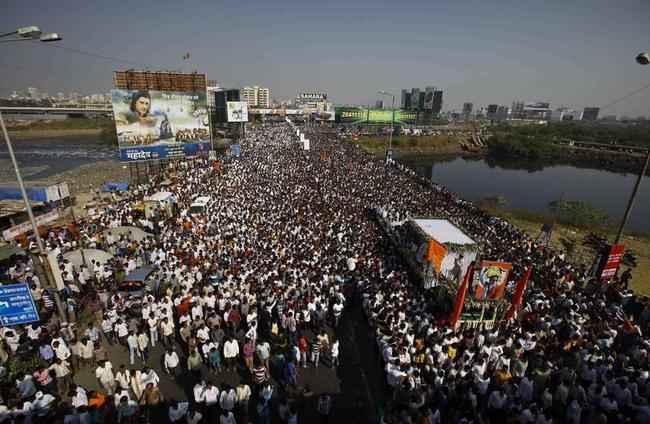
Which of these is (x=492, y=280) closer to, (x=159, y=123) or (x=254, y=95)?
(x=159, y=123)

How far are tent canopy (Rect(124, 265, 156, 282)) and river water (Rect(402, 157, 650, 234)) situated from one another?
36224 mm

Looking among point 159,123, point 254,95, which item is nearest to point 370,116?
point 159,123

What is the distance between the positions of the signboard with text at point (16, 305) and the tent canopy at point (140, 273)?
3192 mm

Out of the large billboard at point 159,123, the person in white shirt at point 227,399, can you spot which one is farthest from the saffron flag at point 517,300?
the large billboard at point 159,123

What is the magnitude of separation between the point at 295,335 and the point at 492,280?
5528 millimetres

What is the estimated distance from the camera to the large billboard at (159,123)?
2494 cm

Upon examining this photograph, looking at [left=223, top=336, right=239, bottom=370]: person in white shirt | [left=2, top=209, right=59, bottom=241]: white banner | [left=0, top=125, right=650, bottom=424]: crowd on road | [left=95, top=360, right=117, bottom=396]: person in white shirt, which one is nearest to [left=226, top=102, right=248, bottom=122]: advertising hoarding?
[left=0, top=125, right=650, bottom=424]: crowd on road

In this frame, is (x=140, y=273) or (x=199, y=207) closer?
→ (x=140, y=273)

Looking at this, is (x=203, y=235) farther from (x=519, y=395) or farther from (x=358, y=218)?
(x=519, y=395)

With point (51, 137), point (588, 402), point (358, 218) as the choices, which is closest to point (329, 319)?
point (588, 402)

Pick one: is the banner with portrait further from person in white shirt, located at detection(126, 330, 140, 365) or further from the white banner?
the white banner

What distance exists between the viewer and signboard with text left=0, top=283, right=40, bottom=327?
24.0ft

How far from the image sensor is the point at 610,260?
470 inches

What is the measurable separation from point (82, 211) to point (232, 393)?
22063mm
